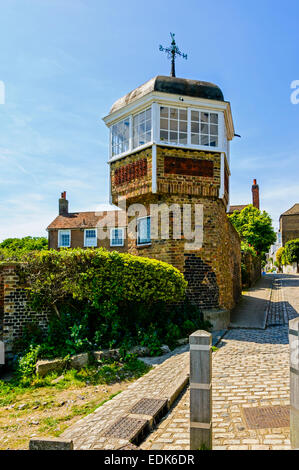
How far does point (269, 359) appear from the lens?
7.09 m

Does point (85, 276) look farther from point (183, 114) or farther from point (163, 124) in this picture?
point (183, 114)

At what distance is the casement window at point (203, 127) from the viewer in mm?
11328

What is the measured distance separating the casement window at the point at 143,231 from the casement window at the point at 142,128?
2572 mm

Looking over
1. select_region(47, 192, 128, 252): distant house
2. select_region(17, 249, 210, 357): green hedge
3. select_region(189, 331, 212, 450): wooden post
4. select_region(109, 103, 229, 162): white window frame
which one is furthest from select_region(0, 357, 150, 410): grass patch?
select_region(47, 192, 128, 252): distant house

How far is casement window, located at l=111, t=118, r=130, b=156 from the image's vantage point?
474 inches

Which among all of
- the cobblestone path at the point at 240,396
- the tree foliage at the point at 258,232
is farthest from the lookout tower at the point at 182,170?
the tree foliage at the point at 258,232

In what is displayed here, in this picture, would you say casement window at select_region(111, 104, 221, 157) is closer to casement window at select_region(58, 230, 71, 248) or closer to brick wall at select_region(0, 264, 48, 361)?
brick wall at select_region(0, 264, 48, 361)

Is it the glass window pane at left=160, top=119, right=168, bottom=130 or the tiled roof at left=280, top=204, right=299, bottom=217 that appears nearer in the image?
the glass window pane at left=160, top=119, right=168, bottom=130

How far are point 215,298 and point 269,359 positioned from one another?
3.71 m

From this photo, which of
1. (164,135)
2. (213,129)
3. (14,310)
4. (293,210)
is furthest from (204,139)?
(293,210)

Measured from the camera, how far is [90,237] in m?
32.1

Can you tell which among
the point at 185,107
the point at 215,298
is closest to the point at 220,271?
the point at 215,298

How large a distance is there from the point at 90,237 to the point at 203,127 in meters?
22.2

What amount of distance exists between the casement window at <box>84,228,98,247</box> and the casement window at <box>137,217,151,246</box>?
20.9 m
